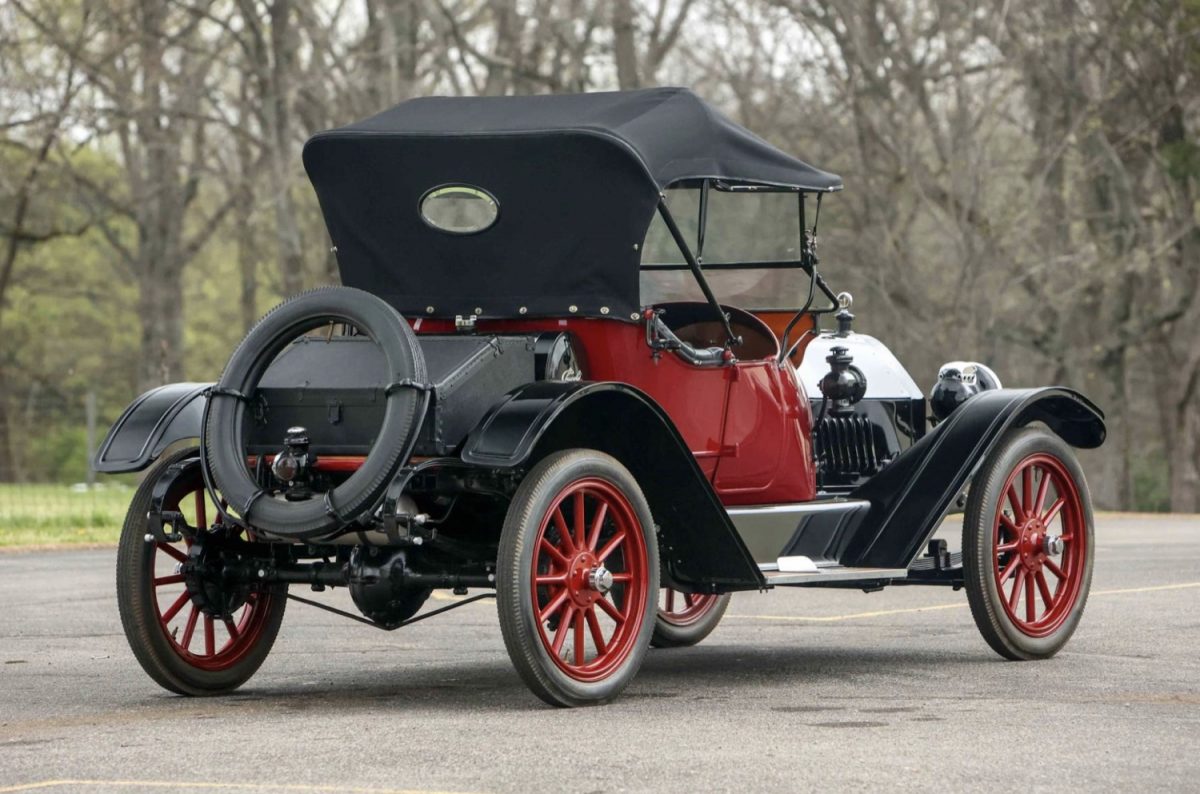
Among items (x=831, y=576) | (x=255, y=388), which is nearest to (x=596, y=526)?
(x=255, y=388)

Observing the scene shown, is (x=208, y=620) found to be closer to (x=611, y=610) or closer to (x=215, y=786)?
(x=611, y=610)

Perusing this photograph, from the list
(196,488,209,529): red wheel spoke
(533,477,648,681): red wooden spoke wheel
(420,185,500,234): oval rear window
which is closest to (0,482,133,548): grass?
(196,488,209,529): red wheel spoke

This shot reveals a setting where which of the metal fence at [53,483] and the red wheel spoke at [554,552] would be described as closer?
the red wheel spoke at [554,552]

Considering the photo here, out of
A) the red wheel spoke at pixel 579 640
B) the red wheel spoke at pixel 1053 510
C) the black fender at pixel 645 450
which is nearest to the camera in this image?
the black fender at pixel 645 450

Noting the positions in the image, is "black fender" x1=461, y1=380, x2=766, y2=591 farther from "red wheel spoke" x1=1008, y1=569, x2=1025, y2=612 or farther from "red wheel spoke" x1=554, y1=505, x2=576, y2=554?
"red wheel spoke" x1=1008, y1=569, x2=1025, y2=612

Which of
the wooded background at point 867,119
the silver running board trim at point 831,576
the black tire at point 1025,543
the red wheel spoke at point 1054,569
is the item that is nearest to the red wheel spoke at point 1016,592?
A: the black tire at point 1025,543

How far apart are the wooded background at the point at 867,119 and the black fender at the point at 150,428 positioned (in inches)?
671

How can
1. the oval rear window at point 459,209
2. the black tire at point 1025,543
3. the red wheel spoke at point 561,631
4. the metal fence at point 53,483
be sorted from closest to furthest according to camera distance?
the red wheel spoke at point 561,631, the oval rear window at point 459,209, the black tire at point 1025,543, the metal fence at point 53,483

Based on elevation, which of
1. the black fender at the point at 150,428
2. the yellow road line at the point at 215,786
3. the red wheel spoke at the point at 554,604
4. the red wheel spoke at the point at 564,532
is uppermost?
the black fender at the point at 150,428

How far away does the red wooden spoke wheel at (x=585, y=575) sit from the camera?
7.05 metres

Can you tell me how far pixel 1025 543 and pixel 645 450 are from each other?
219 centimetres

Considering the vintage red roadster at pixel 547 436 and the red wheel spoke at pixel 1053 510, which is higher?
Answer: the vintage red roadster at pixel 547 436

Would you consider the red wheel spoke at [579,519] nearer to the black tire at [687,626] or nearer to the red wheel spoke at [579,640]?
the red wheel spoke at [579,640]

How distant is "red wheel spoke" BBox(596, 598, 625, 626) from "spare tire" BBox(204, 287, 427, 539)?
975mm
